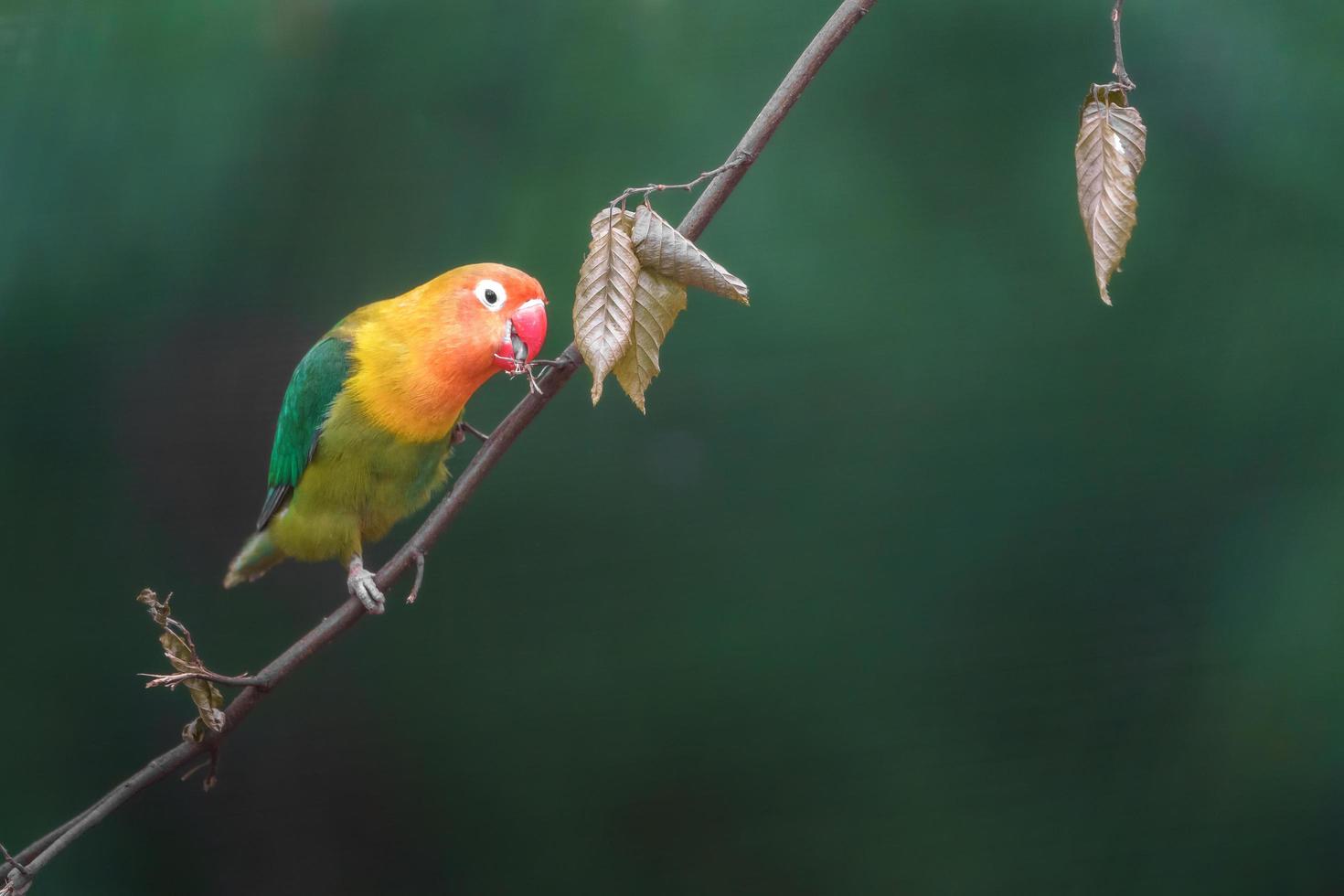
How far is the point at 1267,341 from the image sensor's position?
60.0 inches

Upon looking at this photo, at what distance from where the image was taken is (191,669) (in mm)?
995

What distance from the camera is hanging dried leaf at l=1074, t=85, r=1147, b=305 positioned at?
31.9 inches

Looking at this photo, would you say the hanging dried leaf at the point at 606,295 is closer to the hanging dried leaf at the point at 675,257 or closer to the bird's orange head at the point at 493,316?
the hanging dried leaf at the point at 675,257

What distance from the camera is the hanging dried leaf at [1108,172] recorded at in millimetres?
810

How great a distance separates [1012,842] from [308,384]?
1.15m

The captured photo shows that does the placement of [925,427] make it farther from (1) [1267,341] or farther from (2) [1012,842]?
(2) [1012,842]

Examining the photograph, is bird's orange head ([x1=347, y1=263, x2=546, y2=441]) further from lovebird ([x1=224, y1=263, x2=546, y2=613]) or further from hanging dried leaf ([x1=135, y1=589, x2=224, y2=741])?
hanging dried leaf ([x1=135, y1=589, x2=224, y2=741])

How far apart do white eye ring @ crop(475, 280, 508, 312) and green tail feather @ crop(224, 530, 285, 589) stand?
1.47ft

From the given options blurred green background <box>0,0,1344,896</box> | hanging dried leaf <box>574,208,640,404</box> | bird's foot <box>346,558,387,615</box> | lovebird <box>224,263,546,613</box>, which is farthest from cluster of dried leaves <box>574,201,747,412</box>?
blurred green background <box>0,0,1344,896</box>

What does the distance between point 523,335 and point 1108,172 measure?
587 mm

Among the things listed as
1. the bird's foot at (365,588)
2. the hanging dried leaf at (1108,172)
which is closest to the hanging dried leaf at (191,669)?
the bird's foot at (365,588)

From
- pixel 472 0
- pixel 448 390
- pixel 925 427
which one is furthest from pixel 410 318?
pixel 925 427

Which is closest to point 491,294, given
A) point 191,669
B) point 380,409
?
point 380,409

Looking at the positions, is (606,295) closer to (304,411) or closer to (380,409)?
(380,409)
